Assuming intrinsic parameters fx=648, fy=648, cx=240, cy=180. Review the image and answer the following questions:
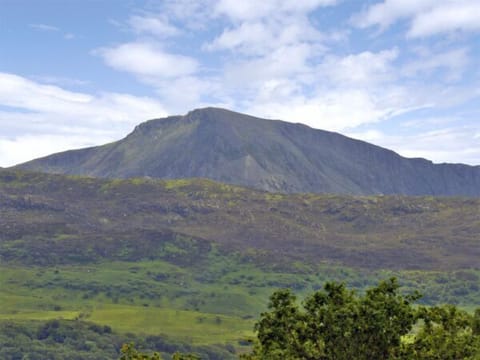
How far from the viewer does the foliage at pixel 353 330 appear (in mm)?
37688

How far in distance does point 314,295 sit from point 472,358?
991 cm

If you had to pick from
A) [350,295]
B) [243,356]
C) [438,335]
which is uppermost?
[350,295]

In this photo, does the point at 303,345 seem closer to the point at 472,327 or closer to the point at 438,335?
the point at 438,335

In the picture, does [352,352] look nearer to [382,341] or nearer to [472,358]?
[382,341]

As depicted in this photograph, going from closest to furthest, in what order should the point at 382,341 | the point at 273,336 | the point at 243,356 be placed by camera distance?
the point at 382,341
the point at 273,336
the point at 243,356

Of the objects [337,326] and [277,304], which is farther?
[277,304]

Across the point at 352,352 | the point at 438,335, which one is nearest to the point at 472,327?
the point at 438,335

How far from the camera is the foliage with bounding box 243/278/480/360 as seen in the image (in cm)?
3769

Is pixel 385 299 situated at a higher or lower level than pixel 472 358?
higher

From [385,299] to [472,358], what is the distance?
623 centimetres

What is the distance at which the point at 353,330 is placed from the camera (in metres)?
37.7

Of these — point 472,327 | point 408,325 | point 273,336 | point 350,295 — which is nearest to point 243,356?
point 273,336

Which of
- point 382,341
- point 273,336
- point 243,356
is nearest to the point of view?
point 382,341

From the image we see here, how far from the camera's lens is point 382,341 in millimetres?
37812
